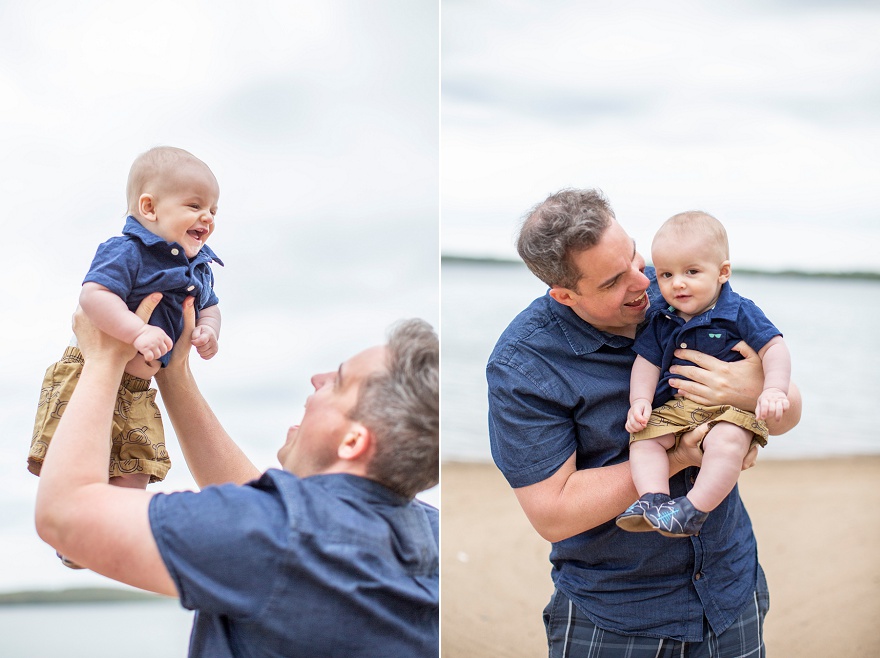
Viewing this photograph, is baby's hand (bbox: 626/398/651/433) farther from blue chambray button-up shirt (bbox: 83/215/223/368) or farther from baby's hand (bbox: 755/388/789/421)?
blue chambray button-up shirt (bbox: 83/215/223/368)

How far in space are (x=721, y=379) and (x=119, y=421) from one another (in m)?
1.05

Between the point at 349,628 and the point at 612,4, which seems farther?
the point at 612,4

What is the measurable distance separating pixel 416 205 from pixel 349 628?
44.4 inches

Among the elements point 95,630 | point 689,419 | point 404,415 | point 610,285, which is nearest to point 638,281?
point 610,285

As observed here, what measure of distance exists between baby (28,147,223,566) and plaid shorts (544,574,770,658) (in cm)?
84

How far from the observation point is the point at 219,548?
122cm

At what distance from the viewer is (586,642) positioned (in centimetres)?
172

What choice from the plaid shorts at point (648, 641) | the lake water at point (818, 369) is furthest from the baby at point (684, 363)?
the lake water at point (818, 369)

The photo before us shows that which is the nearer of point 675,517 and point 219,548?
point 219,548

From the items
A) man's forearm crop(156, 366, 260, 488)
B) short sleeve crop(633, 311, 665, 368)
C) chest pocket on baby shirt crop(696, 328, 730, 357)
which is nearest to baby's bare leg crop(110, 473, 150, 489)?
man's forearm crop(156, 366, 260, 488)

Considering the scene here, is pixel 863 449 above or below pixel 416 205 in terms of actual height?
below

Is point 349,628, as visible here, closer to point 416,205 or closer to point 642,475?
point 642,475

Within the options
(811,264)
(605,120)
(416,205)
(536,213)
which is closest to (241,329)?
(416,205)

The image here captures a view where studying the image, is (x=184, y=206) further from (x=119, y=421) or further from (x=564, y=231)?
(x=564, y=231)
